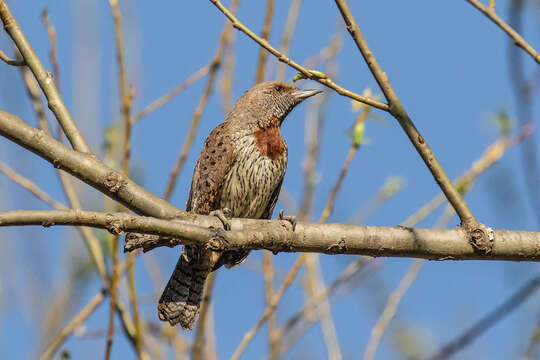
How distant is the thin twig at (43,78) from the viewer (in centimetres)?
320

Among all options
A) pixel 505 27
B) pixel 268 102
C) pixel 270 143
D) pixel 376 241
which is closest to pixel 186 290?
pixel 270 143

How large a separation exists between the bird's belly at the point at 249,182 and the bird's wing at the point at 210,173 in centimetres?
7

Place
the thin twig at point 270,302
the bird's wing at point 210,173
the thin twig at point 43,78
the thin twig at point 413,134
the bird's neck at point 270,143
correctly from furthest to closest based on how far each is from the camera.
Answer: the bird's neck at point 270,143 < the bird's wing at point 210,173 < the thin twig at point 270,302 < the thin twig at point 43,78 < the thin twig at point 413,134

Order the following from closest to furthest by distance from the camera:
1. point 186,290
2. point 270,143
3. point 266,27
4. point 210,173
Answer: point 266,27 < point 210,173 < point 186,290 < point 270,143

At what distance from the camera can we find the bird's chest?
528 centimetres

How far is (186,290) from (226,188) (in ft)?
2.84

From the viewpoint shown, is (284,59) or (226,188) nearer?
(284,59)

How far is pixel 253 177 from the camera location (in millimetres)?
5305

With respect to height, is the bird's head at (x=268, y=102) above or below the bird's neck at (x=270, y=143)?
above

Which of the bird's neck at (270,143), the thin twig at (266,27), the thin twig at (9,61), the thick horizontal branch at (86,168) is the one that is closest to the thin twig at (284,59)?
the thick horizontal branch at (86,168)

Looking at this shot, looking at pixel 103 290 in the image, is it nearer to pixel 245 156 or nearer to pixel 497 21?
pixel 245 156

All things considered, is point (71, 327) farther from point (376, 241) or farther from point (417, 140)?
point (417, 140)

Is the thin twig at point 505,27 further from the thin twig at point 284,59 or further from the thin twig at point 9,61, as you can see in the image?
the thin twig at point 9,61

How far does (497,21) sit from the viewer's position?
9.11 feet
